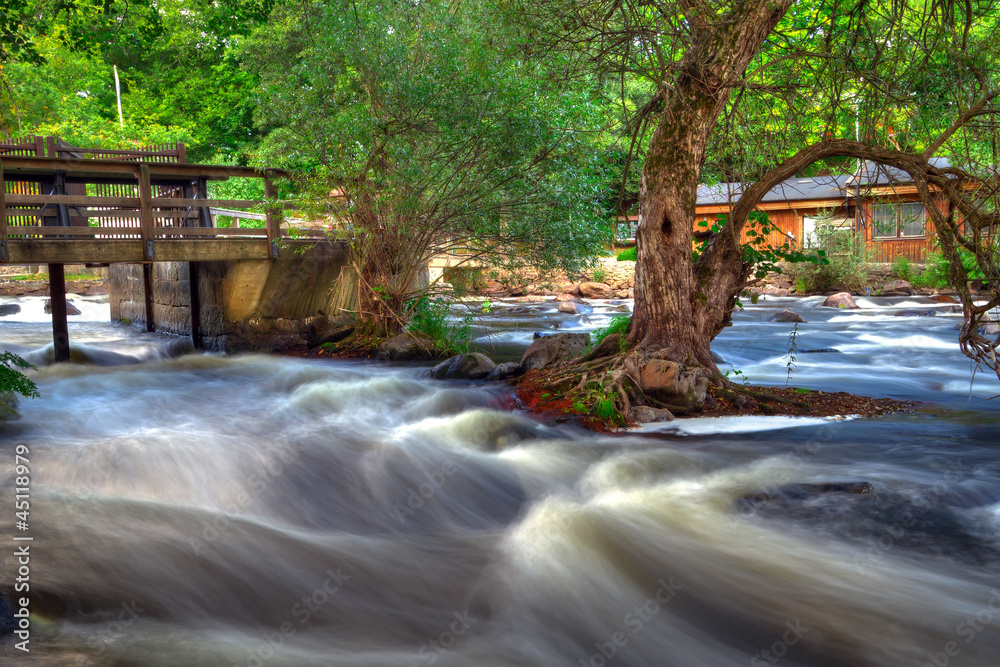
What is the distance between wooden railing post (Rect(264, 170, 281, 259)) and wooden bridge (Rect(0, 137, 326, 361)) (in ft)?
0.05

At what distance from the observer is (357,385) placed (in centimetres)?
989

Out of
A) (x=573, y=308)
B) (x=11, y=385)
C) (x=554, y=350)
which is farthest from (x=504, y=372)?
(x=573, y=308)

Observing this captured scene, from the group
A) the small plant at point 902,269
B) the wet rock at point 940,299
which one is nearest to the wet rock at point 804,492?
the wet rock at point 940,299

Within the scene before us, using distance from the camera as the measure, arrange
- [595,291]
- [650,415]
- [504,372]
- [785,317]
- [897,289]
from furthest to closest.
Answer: [595,291], [897,289], [785,317], [504,372], [650,415]

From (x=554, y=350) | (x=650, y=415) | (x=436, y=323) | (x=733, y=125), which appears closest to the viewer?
(x=650, y=415)

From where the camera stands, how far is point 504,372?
34.0 ft

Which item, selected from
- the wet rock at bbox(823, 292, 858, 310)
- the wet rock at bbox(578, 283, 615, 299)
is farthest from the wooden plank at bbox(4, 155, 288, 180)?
the wet rock at bbox(578, 283, 615, 299)

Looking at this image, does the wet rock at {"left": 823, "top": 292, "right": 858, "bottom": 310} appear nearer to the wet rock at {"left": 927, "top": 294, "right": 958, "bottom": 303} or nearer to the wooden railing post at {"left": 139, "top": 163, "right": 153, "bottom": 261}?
the wet rock at {"left": 927, "top": 294, "right": 958, "bottom": 303}

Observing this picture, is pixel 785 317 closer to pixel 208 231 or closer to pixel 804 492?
pixel 208 231

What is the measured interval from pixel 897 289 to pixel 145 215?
20.9 metres

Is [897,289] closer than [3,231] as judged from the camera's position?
No

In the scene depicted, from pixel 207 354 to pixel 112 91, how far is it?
1067 inches

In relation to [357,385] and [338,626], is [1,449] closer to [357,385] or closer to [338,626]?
[338,626]

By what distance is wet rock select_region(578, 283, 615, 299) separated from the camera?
2663 cm
